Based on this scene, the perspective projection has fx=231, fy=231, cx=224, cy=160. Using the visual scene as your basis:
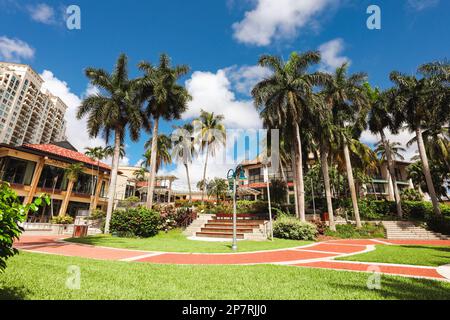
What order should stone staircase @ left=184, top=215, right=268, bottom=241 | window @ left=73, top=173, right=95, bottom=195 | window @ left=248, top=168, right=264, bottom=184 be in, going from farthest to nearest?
window @ left=248, top=168, right=264, bottom=184 < window @ left=73, top=173, right=95, bottom=195 < stone staircase @ left=184, top=215, right=268, bottom=241

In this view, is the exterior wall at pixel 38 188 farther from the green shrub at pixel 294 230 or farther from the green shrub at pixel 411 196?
the green shrub at pixel 411 196

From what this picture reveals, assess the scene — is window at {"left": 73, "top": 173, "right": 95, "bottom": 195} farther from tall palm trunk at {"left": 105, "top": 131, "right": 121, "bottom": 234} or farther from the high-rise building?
the high-rise building

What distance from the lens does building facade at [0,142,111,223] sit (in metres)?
27.5

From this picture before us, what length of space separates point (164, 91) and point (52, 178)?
22112 millimetres

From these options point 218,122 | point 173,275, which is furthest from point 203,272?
point 218,122

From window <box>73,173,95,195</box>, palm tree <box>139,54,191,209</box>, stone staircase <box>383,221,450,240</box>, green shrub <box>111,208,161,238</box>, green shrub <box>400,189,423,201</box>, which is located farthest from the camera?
green shrub <box>400,189,423,201</box>

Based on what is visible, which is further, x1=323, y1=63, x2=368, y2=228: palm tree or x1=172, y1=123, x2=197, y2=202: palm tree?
x1=172, y1=123, x2=197, y2=202: palm tree

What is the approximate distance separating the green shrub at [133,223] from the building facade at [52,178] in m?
9.50

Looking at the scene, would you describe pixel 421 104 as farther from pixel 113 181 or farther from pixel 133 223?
pixel 113 181

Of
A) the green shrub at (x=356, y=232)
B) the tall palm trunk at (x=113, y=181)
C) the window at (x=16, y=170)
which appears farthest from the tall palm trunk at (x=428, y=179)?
the window at (x=16, y=170)

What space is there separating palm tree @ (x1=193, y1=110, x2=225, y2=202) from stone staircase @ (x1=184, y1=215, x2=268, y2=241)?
39.1 feet

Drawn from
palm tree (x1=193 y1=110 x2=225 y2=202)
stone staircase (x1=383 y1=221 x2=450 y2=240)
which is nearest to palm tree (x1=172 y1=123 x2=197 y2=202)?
palm tree (x1=193 y1=110 x2=225 y2=202)
